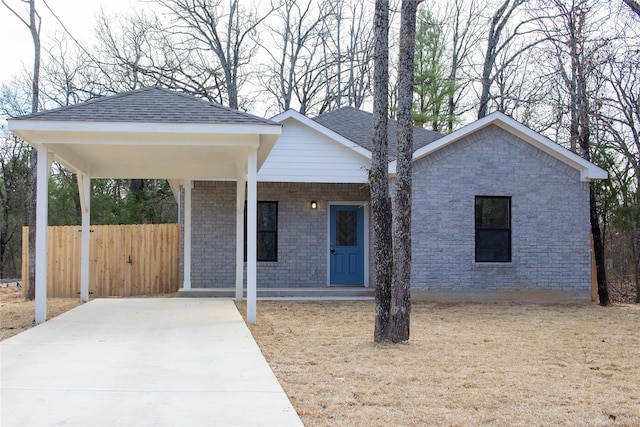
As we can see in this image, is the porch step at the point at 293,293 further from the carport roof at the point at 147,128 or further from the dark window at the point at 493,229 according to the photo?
the carport roof at the point at 147,128

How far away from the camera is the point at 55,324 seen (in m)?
10.2

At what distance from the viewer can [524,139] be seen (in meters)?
15.7

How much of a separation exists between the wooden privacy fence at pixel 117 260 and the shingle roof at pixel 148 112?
7219 millimetres

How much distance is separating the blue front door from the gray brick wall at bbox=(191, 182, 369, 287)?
26 cm

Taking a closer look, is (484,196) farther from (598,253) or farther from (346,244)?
(346,244)

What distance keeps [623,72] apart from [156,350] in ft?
43.6

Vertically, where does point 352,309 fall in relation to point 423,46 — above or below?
below

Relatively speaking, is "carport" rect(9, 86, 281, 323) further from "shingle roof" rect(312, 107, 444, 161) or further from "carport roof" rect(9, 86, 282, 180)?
"shingle roof" rect(312, 107, 444, 161)

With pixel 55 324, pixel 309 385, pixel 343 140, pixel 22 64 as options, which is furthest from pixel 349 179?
pixel 22 64

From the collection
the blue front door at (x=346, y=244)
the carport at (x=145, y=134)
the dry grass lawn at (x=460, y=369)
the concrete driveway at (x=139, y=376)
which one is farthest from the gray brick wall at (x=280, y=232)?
the concrete driveway at (x=139, y=376)

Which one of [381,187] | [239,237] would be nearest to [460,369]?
[381,187]

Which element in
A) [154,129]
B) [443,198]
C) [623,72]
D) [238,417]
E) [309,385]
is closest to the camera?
[238,417]

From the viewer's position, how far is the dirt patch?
10.2 metres

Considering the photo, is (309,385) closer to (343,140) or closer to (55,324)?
(55,324)
